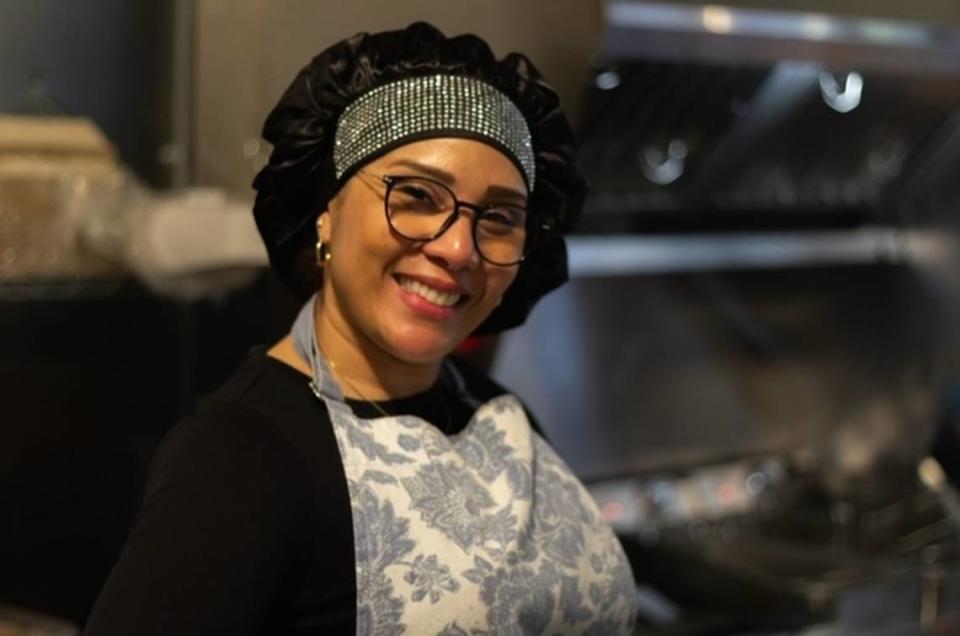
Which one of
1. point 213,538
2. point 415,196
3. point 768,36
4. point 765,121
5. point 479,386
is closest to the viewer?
point 213,538

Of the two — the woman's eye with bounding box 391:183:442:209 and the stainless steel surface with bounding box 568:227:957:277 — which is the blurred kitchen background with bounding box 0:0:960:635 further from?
the woman's eye with bounding box 391:183:442:209

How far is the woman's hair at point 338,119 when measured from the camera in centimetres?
87

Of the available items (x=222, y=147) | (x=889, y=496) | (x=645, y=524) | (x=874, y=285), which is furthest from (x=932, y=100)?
(x=222, y=147)

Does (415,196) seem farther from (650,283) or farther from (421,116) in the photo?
(650,283)

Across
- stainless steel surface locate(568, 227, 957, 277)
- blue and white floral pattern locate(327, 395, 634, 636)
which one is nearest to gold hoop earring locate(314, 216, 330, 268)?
blue and white floral pattern locate(327, 395, 634, 636)

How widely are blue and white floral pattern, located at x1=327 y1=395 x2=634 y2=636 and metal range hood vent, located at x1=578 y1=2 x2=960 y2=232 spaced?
68 cm

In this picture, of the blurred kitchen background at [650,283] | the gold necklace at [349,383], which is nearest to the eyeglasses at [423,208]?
the gold necklace at [349,383]

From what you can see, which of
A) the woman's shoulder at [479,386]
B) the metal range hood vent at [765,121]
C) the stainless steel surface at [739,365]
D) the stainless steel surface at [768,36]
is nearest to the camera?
the woman's shoulder at [479,386]

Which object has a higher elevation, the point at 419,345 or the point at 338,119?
the point at 338,119

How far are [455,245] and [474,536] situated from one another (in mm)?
205

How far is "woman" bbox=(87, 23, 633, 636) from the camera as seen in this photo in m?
0.74

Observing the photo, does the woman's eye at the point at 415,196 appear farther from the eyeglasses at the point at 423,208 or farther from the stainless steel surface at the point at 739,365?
the stainless steel surface at the point at 739,365

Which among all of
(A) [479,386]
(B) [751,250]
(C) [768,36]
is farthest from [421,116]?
(B) [751,250]

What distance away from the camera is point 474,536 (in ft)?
2.78
